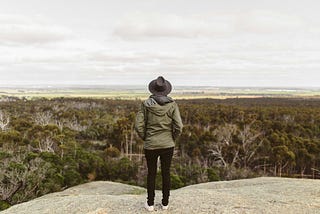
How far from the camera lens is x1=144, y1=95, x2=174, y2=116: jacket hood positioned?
720 cm

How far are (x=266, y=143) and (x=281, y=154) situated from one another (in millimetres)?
4038

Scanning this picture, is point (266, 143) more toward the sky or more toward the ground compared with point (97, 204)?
more toward the ground

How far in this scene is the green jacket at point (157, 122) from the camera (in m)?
7.20

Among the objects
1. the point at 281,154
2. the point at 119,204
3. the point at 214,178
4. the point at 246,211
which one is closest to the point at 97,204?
the point at 119,204

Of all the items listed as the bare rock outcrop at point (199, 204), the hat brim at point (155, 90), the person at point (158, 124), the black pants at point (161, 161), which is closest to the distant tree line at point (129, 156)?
the bare rock outcrop at point (199, 204)

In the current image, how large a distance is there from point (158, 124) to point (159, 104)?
0.42 meters

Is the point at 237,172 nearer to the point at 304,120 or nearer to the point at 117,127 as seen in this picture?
the point at 117,127

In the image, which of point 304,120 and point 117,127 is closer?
point 117,127

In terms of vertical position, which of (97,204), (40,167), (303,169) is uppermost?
(97,204)

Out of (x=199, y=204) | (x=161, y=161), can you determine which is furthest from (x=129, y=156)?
(x=161, y=161)

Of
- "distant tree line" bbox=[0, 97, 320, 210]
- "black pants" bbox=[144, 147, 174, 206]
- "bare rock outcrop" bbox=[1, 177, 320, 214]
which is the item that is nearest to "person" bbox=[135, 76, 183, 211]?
"black pants" bbox=[144, 147, 174, 206]

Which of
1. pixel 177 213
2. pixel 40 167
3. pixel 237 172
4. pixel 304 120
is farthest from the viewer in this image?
pixel 304 120

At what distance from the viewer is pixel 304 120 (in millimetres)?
62438

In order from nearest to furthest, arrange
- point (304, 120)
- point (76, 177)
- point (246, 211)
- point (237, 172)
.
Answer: point (246, 211) < point (76, 177) < point (237, 172) < point (304, 120)
